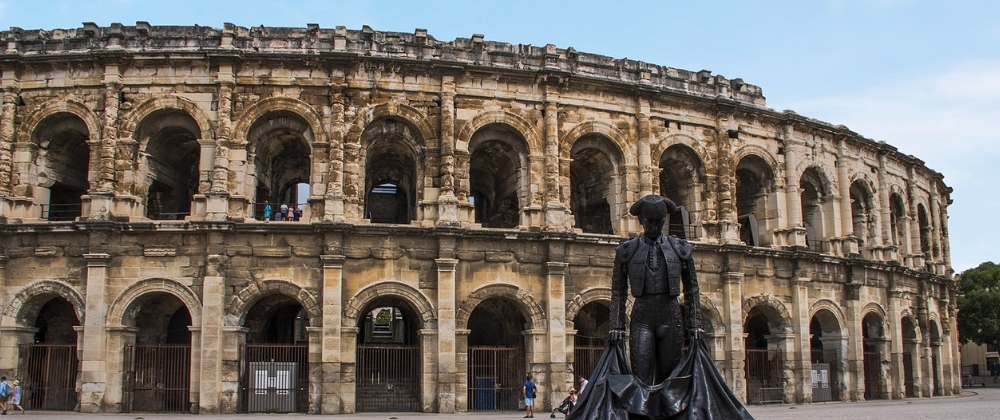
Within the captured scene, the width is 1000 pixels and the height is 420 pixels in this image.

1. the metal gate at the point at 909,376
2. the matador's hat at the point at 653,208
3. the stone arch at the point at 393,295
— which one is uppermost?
the matador's hat at the point at 653,208

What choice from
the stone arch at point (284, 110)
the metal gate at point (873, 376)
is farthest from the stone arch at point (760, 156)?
the stone arch at point (284, 110)

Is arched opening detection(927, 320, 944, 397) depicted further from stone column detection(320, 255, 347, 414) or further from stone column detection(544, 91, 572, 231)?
stone column detection(320, 255, 347, 414)

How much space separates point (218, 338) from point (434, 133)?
6398 millimetres

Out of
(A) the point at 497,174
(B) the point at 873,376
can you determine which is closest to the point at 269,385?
(A) the point at 497,174

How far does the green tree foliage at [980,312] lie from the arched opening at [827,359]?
18.1 metres

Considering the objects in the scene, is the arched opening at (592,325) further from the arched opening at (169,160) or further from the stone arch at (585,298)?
the arched opening at (169,160)

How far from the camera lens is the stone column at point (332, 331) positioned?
17.9m

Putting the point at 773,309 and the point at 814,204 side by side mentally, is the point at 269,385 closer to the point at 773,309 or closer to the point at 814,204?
the point at 773,309

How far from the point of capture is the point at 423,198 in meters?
19.3

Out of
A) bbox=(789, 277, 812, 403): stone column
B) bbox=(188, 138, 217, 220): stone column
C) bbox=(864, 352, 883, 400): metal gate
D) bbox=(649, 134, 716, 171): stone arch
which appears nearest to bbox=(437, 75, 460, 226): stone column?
bbox=(188, 138, 217, 220): stone column

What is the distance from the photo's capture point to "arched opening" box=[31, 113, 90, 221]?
19.2 meters

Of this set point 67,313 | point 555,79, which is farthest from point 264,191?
point 555,79

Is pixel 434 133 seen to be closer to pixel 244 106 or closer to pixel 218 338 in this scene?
pixel 244 106

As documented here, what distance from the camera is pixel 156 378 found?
18.9 meters
